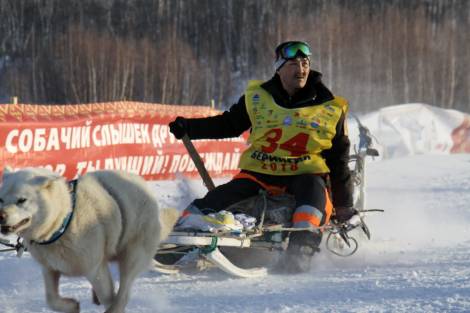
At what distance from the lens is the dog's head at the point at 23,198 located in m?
3.23

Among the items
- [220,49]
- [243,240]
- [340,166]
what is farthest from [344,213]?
[220,49]

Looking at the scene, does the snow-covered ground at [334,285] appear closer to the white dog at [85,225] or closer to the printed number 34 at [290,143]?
the white dog at [85,225]

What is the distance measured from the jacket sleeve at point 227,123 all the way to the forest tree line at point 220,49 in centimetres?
2620

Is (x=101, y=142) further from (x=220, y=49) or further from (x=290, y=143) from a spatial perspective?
(x=220, y=49)

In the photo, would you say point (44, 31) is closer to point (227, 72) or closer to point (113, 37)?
point (113, 37)

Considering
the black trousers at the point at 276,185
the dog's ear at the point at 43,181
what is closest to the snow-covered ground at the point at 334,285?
the black trousers at the point at 276,185

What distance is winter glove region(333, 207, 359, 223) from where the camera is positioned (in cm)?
518

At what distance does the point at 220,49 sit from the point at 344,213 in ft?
107

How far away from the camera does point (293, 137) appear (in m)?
5.08

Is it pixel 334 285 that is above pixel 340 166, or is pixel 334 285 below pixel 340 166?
below

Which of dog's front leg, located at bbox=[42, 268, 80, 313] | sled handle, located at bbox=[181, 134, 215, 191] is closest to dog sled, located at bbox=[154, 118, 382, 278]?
sled handle, located at bbox=[181, 134, 215, 191]

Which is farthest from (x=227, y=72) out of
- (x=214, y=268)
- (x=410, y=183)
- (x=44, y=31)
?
(x=214, y=268)

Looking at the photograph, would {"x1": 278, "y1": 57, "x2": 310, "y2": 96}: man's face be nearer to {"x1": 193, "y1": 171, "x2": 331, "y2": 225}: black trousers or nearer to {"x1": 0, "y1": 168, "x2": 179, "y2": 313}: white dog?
{"x1": 193, "y1": 171, "x2": 331, "y2": 225}: black trousers

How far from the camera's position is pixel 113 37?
1364 inches
